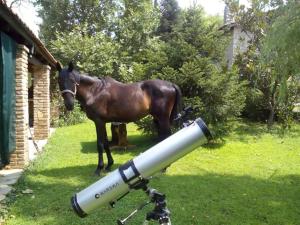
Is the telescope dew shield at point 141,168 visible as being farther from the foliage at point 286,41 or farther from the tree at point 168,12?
the tree at point 168,12

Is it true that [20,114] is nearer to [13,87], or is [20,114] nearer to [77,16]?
[13,87]

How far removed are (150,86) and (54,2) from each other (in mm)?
16919

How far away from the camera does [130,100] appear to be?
7430mm

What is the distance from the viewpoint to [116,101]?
24.0 feet

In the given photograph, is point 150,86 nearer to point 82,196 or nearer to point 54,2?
point 82,196

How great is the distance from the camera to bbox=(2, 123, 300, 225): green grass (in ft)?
16.3

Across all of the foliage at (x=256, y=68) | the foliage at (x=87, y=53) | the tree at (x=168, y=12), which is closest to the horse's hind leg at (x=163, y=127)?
the foliage at (x=256, y=68)

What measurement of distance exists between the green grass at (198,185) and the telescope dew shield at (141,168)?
213cm

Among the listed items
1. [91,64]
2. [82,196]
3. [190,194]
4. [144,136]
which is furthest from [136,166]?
[91,64]

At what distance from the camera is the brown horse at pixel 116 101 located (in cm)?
699

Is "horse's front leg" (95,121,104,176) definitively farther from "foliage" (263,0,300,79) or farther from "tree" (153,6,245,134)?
"foliage" (263,0,300,79)

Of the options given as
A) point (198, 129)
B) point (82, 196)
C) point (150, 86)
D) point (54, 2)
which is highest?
point (54, 2)

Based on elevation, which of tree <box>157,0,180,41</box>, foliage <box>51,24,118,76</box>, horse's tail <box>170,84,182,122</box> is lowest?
horse's tail <box>170,84,182,122</box>

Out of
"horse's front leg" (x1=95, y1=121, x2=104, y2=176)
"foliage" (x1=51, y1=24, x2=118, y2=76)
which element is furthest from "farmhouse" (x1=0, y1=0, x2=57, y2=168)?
"foliage" (x1=51, y1=24, x2=118, y2=76)
